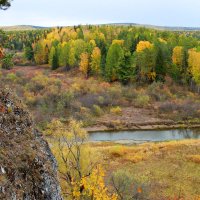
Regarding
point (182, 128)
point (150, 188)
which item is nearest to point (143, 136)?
point (182, 128)

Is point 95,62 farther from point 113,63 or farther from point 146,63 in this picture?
point 146,63

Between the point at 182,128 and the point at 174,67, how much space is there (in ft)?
72.9

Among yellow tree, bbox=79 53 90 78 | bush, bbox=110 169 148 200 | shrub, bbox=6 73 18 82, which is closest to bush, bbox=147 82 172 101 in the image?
yellow tree, bbox=79 53 90 78

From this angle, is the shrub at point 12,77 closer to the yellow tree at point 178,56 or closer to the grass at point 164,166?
the yellow tree at point 178,56

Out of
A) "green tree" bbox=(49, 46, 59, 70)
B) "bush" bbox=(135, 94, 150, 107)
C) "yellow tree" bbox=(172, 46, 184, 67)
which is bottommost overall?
"bush" bbox=(135, 94, 150, 107)

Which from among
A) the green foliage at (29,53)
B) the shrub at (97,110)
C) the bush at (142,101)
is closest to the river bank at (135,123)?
the shrub at (97,110)

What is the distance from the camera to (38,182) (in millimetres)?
13773

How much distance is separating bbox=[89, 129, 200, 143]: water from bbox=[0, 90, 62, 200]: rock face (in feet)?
149

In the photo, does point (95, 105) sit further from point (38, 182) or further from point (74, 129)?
point (38, 182)

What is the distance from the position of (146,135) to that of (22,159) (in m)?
52.9

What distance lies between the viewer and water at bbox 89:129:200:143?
6222 centimetres

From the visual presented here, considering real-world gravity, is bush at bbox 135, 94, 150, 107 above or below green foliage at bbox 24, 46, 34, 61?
below

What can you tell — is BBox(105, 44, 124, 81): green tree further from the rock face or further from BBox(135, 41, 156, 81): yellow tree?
the rock face

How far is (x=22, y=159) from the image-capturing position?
13.6 metres
